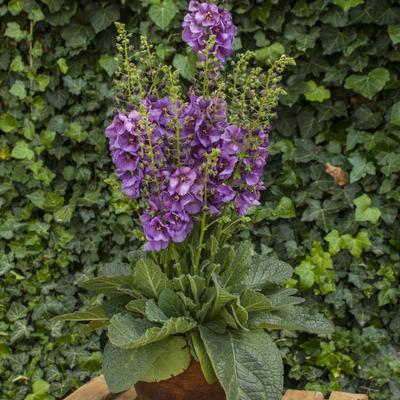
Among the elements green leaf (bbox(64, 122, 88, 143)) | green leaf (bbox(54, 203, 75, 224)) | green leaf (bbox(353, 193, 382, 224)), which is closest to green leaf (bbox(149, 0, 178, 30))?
green leaf (bbox(64, 122, 88, 143))

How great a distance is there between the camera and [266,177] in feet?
8.49

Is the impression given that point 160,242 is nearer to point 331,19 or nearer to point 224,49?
point 224,49

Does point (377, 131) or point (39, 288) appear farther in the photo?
point (39, 288)

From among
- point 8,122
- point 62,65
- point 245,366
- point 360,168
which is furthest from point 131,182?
point 8,122

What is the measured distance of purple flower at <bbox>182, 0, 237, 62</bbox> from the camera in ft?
4.47

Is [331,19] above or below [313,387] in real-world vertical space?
above

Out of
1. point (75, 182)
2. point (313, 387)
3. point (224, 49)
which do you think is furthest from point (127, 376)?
point (75, 182)

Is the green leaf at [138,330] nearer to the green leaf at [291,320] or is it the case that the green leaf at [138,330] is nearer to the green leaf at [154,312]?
the green leaf at [154,312]

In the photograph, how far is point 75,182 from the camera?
2.79m

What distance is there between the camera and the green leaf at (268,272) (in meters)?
1.58

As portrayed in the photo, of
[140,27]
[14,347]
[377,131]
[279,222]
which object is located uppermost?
[140,27]

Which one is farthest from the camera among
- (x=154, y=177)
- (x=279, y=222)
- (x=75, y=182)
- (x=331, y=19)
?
(x=75, y=182)

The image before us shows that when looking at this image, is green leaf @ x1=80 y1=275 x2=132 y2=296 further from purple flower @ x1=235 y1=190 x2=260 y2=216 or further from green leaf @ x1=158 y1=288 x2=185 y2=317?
purple flower @ x1=235 y1=190 x2=260 y2=216

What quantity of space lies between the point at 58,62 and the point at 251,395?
1768 mm
